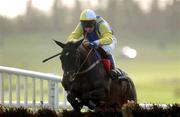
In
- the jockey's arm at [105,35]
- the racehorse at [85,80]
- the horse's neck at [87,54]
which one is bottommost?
the racehorse at [85,80]

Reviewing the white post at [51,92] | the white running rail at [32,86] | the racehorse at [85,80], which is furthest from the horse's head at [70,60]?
the white post at [51,92]

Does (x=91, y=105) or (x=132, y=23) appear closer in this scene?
(x=91, y=105)

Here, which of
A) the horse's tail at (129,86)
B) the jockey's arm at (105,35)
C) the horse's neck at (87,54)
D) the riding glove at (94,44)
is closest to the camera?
the horse's neck at (87,54)

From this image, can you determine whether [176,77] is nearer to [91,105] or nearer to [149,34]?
[149,34]

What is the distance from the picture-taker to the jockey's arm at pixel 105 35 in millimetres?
6977

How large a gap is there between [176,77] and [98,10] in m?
1.92

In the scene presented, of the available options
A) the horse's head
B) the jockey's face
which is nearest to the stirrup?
the jockey's face

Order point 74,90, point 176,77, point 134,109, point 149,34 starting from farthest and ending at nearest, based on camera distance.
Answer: point 176,77 < point 149,34 < point 74,90 < point 134,109

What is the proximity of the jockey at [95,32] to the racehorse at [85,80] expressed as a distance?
0.15 m

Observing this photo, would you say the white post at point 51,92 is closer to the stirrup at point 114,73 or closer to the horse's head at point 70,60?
the stirrup at point 114,73

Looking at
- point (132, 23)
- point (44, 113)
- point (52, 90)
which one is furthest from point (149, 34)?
point (44, 113)

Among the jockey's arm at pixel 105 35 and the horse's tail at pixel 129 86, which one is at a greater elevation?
the jockey's arm at pixel 105 35

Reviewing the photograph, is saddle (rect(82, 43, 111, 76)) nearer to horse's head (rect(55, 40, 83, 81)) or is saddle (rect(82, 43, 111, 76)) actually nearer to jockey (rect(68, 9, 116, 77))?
jockey (rect(68, 9, 116, 77))

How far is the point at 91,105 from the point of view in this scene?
6770mm
